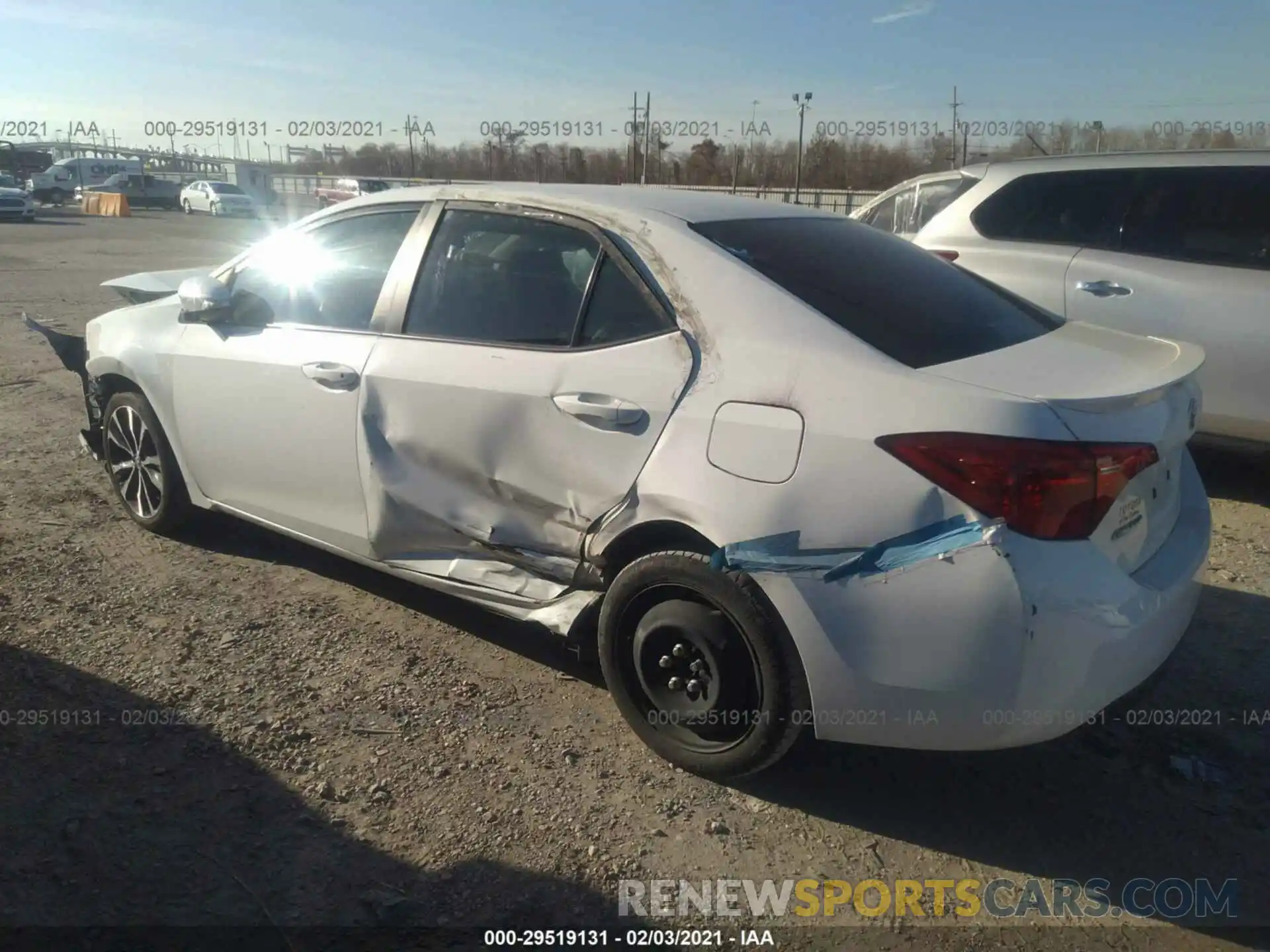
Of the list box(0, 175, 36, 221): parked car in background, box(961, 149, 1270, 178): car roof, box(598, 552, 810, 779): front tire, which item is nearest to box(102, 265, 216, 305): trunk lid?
box(598, 552, 810, 779): front tire

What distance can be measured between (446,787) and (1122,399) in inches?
82.4

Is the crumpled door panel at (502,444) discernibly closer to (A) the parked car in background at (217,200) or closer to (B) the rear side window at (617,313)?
(B) the rear side window at (617,313)

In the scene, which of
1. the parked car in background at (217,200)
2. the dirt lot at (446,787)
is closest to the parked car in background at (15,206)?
the parked car in background at (217,200)

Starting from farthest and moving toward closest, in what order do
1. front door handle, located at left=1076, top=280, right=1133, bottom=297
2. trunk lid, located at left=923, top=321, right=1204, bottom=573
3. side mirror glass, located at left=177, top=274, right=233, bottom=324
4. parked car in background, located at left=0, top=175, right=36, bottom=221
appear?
parked car in background, located at left=0, top=175, right=36, bottom=221, front door handle, located at left=1076, top=280, right=1133, bottom=297, side mirror glass, located at left=177, top=274, right=233, bottom=324, trunk lid, located at left=923, top=321, right=1204, bottom=573

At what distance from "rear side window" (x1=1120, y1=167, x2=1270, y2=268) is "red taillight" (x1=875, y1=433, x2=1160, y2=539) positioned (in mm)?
3558

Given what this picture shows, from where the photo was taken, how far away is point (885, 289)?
3.12 meters

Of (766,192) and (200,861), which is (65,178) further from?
(200,861)

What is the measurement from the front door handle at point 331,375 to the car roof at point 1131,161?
4.34 m

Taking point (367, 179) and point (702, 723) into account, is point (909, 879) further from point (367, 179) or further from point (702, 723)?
point (367, 179)

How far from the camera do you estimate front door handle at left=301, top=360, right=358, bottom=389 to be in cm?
363

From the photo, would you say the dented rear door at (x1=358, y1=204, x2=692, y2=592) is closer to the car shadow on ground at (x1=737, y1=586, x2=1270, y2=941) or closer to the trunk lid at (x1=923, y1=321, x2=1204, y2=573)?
the trunk lid at (x1=923, y1=321, x2=1204, y2=573)

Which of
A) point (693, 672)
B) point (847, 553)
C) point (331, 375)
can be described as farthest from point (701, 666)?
point (331, 375)

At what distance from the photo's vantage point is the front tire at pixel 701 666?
270cm

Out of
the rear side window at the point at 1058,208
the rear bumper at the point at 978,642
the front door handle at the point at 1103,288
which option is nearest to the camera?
the rear bumper at the point at 978,642
